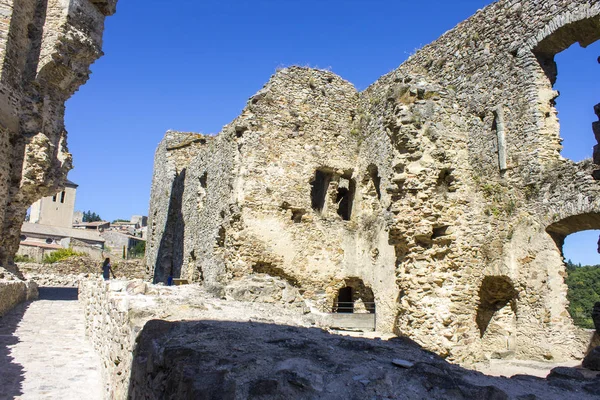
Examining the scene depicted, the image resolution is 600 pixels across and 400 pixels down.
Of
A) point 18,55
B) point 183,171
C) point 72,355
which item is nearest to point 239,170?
point 72,355

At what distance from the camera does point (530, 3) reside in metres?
9.69

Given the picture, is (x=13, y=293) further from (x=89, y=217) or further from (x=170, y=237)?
(x=89, y=217)

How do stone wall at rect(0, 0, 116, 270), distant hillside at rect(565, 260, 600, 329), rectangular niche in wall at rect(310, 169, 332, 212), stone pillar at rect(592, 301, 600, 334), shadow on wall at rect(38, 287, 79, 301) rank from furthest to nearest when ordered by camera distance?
distant hillside at rect(565, 260, 600, 329), shadow on wall at rect(38, 287, 79, 301), rectangular niche in wall at rect(310, 169, 332, 212), stone wall at rect(0, 0, 116, 270), stone pillar at rect(592, 301, 600, 334)

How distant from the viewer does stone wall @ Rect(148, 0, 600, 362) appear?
7.56 m

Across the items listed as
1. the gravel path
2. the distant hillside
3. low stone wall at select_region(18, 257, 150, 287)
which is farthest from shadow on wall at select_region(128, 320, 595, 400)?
low stone wall at select_region(18, 257, 150, 287)

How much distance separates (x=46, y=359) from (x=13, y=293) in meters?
5.92

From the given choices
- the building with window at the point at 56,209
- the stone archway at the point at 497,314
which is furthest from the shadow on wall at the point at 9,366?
the building with window at the point at 56,209

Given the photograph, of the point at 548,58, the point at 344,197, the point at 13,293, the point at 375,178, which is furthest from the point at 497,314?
the point at 13,293

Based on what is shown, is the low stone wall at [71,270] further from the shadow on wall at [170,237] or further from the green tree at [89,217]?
the green tree at [89,217]

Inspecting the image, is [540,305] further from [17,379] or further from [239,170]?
[17,379]

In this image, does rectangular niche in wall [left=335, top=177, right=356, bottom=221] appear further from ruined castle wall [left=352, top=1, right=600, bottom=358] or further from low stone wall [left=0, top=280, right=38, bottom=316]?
low stone wall [left=0, top=280, right=38, bottom=316]

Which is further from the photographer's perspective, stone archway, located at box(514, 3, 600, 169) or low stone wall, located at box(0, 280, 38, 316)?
low stone wall, located at box(0, 280, 38, 316)

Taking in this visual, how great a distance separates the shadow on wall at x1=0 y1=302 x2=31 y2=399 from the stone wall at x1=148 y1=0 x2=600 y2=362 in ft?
15.1

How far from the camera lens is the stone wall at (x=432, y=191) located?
756 centimetres
